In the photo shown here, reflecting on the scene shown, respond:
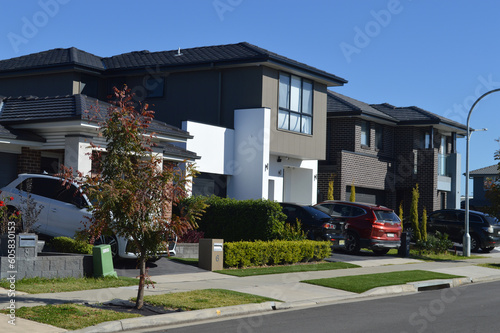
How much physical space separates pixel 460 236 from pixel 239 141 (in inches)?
425

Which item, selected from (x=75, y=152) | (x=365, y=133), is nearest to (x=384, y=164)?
(x=365, y=133)

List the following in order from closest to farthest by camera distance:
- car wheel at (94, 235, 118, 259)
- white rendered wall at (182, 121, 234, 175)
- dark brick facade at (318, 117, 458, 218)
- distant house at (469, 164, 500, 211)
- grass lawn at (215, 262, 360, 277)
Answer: car wheel at (94, 235, 118, 259), grass lawn at (215, 262, 360, 277), white rendered wall at (182, 121, 234, 175), dark brick facade at (318, 117, 458, 218), distant house at (469, 164, 500, 211)

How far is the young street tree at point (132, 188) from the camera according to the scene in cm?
1106

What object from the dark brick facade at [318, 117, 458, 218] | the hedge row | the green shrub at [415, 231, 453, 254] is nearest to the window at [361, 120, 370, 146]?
the dark brick facade at [318, 117, 458, 218]

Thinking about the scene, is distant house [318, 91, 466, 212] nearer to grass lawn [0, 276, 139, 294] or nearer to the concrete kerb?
the concrete kerb

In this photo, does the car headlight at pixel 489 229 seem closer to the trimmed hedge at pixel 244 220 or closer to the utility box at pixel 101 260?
the trimmed hedge at pixel 244 220

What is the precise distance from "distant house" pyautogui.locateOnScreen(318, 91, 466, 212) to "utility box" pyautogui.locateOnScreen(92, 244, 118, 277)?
19629 mm

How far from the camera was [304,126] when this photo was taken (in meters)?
28.8

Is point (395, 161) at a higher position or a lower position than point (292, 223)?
higher

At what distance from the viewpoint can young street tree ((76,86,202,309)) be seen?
36.3ft

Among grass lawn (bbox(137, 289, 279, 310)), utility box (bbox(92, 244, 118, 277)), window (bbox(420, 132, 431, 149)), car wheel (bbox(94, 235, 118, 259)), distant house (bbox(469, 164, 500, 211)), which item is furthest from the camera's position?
distant house (bbox(469, 164, 500, 211))

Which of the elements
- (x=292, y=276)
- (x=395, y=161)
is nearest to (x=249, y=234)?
(x=292, y=276)

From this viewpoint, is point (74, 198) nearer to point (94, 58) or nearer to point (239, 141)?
point (239, 141)

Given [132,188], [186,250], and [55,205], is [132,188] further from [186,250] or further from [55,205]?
[186,250]
